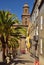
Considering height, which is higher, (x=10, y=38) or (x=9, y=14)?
(x=9, y=14)

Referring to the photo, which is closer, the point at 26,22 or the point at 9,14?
the point at 9,14

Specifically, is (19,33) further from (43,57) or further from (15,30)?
(43,57)

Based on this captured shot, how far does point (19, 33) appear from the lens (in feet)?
105

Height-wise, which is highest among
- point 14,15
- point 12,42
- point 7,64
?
point 14,15

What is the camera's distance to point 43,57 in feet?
99.5

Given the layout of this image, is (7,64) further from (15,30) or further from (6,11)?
(6,11)

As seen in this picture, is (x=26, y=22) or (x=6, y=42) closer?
(x=6, y=42)

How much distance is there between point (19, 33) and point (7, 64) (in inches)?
192

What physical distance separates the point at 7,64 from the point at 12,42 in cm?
379

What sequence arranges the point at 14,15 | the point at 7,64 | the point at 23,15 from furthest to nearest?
1. the point at 23,15
2. the point at 14,15
3. the point at 7,64

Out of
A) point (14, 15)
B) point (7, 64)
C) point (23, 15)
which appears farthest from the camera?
point (23, 15)

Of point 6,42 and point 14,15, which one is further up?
point 14,15

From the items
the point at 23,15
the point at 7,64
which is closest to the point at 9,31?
the point at 7,64

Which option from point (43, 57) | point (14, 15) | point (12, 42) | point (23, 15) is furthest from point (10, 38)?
point (23, 15)
